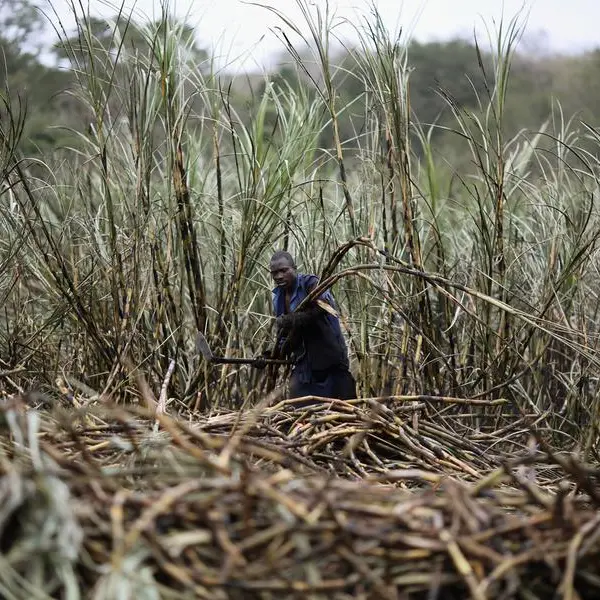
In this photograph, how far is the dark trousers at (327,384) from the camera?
3863 millimetres

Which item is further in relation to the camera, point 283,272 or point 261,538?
point 283,272

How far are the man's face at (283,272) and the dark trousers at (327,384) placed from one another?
1.26 feet

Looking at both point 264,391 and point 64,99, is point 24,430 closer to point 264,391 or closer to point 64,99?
point 264,391

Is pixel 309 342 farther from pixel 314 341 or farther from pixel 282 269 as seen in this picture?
pixel 282 269

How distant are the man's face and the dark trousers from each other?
15.1 inches

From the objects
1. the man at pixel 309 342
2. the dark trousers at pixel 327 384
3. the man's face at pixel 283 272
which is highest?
the man's face at pixel 283 272

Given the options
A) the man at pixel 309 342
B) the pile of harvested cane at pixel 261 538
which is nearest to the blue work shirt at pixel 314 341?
the man at pixel 309 342

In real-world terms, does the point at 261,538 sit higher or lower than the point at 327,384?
higher

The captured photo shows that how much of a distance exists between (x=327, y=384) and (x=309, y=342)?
187 millimetres

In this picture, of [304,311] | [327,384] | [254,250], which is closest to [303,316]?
[304,311]

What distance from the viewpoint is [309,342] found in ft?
12.6

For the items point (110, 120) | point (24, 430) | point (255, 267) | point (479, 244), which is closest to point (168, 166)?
point (110, 120)

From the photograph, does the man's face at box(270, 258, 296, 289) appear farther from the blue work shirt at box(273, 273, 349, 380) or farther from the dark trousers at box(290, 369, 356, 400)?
the dark trousers at box(290, 369, 356, 400)

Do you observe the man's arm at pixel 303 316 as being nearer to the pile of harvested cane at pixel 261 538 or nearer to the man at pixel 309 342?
the man at pixel 309 342
